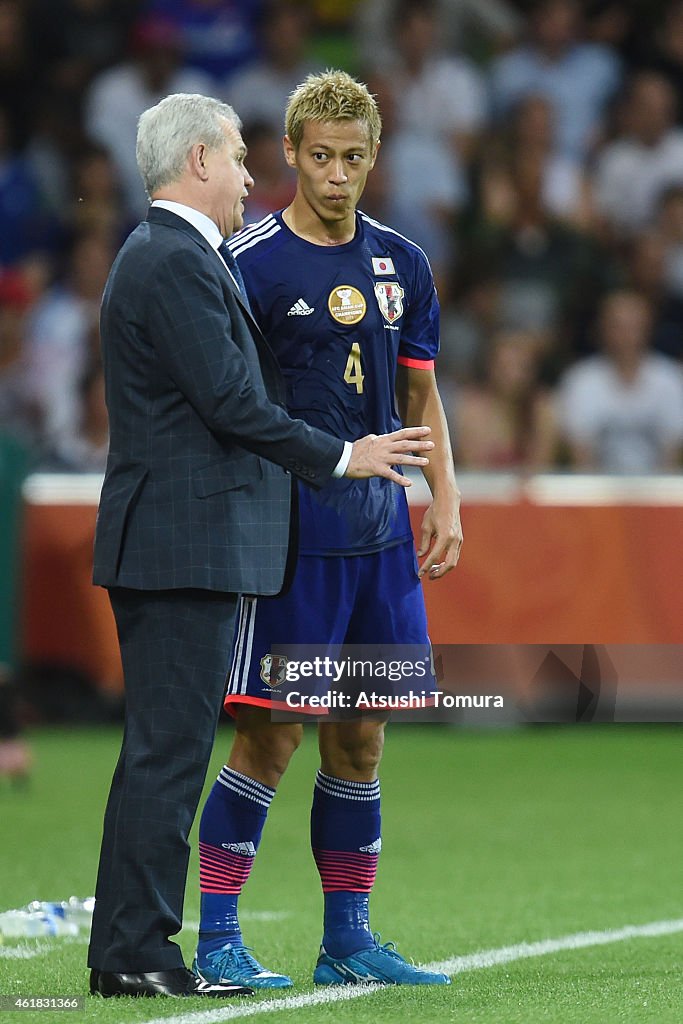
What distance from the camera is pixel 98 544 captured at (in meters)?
4.07

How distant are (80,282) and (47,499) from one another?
2.43 metres

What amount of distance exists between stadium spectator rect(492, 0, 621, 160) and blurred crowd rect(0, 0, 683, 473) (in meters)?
0.02

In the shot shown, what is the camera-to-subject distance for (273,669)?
443 cm

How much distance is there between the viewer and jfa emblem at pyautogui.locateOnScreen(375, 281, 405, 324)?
456 cm

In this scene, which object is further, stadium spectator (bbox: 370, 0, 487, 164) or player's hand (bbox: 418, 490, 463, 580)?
stadium spectator (bbox: 370, 0, 487, 164)

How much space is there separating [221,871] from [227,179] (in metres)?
1.68

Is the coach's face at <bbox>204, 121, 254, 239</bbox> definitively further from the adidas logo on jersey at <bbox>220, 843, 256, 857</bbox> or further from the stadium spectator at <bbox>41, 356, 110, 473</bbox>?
the stadium spectator at <bbox>41, 356, 110, 473</bbox>

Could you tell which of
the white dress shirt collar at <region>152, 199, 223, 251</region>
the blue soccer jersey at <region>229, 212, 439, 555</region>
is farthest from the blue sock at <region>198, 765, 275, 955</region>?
the white dress shirt collar at <region>152, 199, 223, 251</region>

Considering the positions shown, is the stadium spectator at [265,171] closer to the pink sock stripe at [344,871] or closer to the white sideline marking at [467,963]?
the white sideline marking at [467,963]

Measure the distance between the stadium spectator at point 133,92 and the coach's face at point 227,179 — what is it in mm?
8807

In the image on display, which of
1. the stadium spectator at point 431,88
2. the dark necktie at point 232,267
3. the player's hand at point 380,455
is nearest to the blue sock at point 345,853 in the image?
the player's hand at point 380,455

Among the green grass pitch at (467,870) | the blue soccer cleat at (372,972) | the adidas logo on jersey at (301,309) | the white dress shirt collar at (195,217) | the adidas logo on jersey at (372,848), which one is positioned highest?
the white dress shirt collar at (195,217)

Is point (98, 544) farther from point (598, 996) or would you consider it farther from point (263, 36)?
point (263, 36)

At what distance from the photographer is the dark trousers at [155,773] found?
398 centimetres
